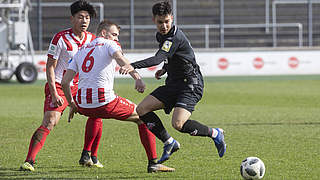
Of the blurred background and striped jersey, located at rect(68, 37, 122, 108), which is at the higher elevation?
the blurred background

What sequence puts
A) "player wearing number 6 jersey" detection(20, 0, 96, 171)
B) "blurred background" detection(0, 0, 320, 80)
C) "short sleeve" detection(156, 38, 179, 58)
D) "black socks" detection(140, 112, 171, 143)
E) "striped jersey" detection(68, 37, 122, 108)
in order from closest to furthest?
"short sleeve" detection(156, 38, 179, 58)
"striped jersey" detection(68, 37, 122, 108)
"black socks" detection(140, 112, 171, 143)
"player wearing number 6 jersey" detection(20, 0, 96, 171)
"blurred background" detection(0, 0, 320, 80)

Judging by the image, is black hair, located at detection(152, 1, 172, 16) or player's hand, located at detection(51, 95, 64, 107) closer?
black hair, located at detection(152, 1, 172, 16)

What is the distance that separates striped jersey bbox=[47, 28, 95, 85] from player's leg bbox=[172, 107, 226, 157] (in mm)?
1310

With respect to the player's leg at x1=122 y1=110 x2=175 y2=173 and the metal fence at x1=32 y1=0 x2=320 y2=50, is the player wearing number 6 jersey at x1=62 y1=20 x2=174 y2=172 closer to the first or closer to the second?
the player's leg at x1=122 y1=110 x2=175 y2=173

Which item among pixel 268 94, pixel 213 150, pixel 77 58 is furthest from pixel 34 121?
pixel 268 94

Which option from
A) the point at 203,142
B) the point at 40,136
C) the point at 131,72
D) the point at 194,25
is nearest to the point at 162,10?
the point at 131,72

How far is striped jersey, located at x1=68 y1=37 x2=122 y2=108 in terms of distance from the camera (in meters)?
6.59

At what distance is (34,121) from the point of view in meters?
12.3

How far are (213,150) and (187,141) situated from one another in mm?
968

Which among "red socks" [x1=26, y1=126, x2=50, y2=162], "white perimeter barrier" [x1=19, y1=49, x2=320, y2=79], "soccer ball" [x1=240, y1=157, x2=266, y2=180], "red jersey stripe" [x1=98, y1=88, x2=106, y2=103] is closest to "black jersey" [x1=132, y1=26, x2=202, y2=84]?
"red jersey stripe" [x1=98, y1=88, x2=106, y2=103]

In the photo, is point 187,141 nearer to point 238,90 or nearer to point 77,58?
point 77,58

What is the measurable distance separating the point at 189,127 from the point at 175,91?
0.39 m

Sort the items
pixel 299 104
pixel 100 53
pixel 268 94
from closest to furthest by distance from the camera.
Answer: pixel 100 53, pixel 299 104, pixel 268 94

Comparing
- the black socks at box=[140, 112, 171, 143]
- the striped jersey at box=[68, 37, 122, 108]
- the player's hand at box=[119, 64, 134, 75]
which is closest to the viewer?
the player's hand at box=[119, 64, 134, 75]
